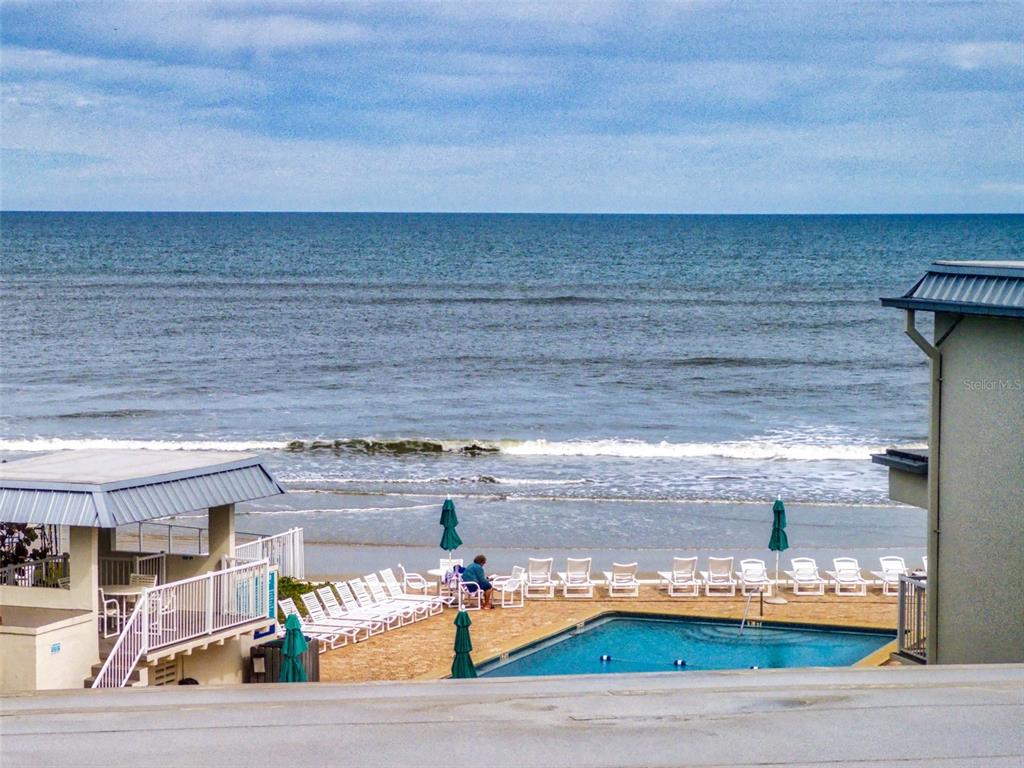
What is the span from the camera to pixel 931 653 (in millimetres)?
13773

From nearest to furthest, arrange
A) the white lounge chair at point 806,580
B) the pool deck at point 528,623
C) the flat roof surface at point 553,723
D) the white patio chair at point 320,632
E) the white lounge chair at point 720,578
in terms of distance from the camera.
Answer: the flat roof surface at point 553,723 < the pool deck at point 528,623 < the white patio chair at point 320,632 < the white lounge chair at point 720,578 < the white lounge chair at point 806,580

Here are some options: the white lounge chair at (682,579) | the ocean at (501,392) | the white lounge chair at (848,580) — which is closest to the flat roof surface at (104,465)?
the white lounge chair at (682,579)

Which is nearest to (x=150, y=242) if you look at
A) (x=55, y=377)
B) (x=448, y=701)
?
(x=55, y=377)

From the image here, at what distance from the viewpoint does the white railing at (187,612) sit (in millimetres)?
13922

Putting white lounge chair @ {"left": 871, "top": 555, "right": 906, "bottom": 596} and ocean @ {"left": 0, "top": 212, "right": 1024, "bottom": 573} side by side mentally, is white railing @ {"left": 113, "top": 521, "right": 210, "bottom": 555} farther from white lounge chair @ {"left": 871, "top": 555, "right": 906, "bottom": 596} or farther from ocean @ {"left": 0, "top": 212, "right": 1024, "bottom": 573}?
white lounge chair @ {"left": 871, "top": 555, "right": 906, "bottom": 596}

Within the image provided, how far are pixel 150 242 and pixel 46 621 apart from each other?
141 meters

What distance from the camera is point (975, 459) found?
13070 millimetres

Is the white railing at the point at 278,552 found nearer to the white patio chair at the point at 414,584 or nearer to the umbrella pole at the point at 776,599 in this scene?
the white patio chair at the point at 414,584

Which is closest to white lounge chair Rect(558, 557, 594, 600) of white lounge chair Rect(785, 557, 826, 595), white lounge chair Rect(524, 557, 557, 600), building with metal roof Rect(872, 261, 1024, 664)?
white lounge chair Rect(524, 557, 557, 600)

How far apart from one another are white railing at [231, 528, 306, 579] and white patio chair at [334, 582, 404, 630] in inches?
26.6

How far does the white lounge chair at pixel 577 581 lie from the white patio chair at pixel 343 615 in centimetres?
328

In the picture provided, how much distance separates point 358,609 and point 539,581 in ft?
10.7

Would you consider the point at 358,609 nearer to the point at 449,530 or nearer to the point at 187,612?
the point at 449,530

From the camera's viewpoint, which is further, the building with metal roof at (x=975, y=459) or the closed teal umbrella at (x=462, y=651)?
the closed teal umbrella at (x=462, y=651)
